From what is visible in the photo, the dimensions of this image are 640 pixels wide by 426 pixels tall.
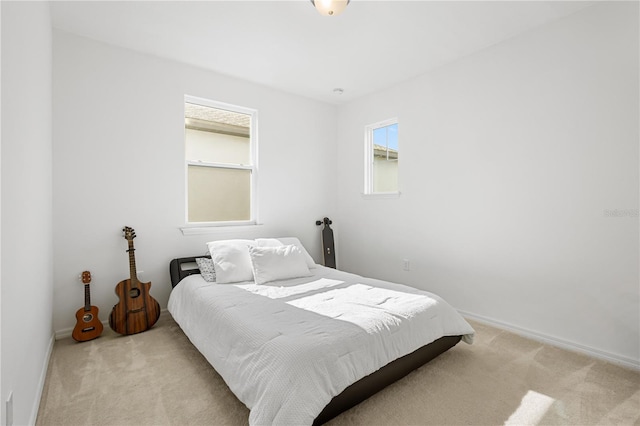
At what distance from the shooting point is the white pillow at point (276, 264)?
2.97 meters

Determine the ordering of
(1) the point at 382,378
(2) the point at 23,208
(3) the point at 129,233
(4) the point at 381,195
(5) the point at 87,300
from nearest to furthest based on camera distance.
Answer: (2) the point at 23,208
(1) the point at 382,378
(5) the point at 87,300
(3) the point at 129,233
(4) the point at 381,195

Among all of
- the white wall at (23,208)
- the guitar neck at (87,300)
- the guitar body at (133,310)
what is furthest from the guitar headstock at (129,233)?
the white wall at (23,208)

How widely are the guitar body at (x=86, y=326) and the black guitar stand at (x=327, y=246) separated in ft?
8.59

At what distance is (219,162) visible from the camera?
12.3ft

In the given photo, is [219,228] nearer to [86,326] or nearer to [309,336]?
[86,326]

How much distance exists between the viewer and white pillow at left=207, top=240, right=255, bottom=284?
9.69 feet

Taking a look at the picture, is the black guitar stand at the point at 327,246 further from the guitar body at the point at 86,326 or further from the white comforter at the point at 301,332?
the guitar body at the point at 86,326

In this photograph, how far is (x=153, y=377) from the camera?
214cm

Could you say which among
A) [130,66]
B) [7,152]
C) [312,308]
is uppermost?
[130,66]

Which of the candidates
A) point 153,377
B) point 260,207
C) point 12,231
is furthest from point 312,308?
point 260,207

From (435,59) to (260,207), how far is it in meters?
2.52

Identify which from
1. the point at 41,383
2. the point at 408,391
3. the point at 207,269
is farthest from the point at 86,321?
the point at 408,391

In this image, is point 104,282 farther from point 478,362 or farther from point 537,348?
point 537,348

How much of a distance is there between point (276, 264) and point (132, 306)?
1325 millimetres
